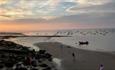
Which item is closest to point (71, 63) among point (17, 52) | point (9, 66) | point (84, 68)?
point (84, 68)

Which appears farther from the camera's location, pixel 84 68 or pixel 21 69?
pixel 84 68

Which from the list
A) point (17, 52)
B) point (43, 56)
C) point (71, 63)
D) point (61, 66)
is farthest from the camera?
point (17, 52)

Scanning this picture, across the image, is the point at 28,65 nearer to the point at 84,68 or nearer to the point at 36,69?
the point at 36,69

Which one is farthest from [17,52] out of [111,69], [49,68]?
[111,69]

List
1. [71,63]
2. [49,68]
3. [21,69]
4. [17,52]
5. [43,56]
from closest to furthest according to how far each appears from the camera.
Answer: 1. [21,69]
2. [49,68]
3. [71,63]
4. [43,56]
5. [17,52]

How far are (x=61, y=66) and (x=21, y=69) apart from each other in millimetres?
7139

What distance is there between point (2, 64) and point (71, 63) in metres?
10.3

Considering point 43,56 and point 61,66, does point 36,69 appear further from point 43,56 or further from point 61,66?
point 43,56

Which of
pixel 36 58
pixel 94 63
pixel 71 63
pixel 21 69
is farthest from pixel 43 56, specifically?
pixel 21 69

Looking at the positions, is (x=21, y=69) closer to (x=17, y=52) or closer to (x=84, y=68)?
(x=84, y=68)

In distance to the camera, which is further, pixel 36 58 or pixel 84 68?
pixel 36 58

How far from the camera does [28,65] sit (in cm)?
3475

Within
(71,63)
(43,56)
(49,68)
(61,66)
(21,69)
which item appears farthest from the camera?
(43,56)

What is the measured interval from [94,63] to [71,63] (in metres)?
3.29
